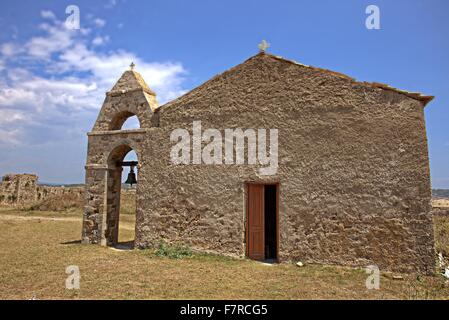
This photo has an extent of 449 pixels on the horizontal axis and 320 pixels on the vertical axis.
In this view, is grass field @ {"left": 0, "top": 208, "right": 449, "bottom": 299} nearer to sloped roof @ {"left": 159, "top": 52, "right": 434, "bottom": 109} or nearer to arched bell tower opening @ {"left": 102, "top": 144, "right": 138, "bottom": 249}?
arched bell tower opening @ {"left": 102, "top": 144, "right": 138, "bottom": 249}

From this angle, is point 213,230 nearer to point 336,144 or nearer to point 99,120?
point 336,144

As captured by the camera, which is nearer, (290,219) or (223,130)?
(290,219)

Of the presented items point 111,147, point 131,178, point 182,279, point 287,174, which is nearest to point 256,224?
point 287,174

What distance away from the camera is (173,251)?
9.13m

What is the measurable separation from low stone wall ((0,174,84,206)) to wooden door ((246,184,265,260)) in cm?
2074

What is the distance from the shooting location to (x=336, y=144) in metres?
8.06

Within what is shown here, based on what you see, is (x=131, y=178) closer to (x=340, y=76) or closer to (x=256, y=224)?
(x=256, y=224)

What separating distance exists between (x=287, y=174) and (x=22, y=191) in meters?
25.3

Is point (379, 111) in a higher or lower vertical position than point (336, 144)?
higher

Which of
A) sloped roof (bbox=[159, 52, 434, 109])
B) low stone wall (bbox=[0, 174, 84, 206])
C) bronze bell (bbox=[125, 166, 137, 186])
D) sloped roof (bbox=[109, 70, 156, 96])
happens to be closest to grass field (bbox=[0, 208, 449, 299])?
bronze bell (bbox=[125, 166, 137, 186])

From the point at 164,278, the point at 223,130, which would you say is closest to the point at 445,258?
the point at 223,130

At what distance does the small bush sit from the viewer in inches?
351

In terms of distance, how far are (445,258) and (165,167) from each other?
8.63 m

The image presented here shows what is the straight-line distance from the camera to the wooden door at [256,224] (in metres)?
8.83
